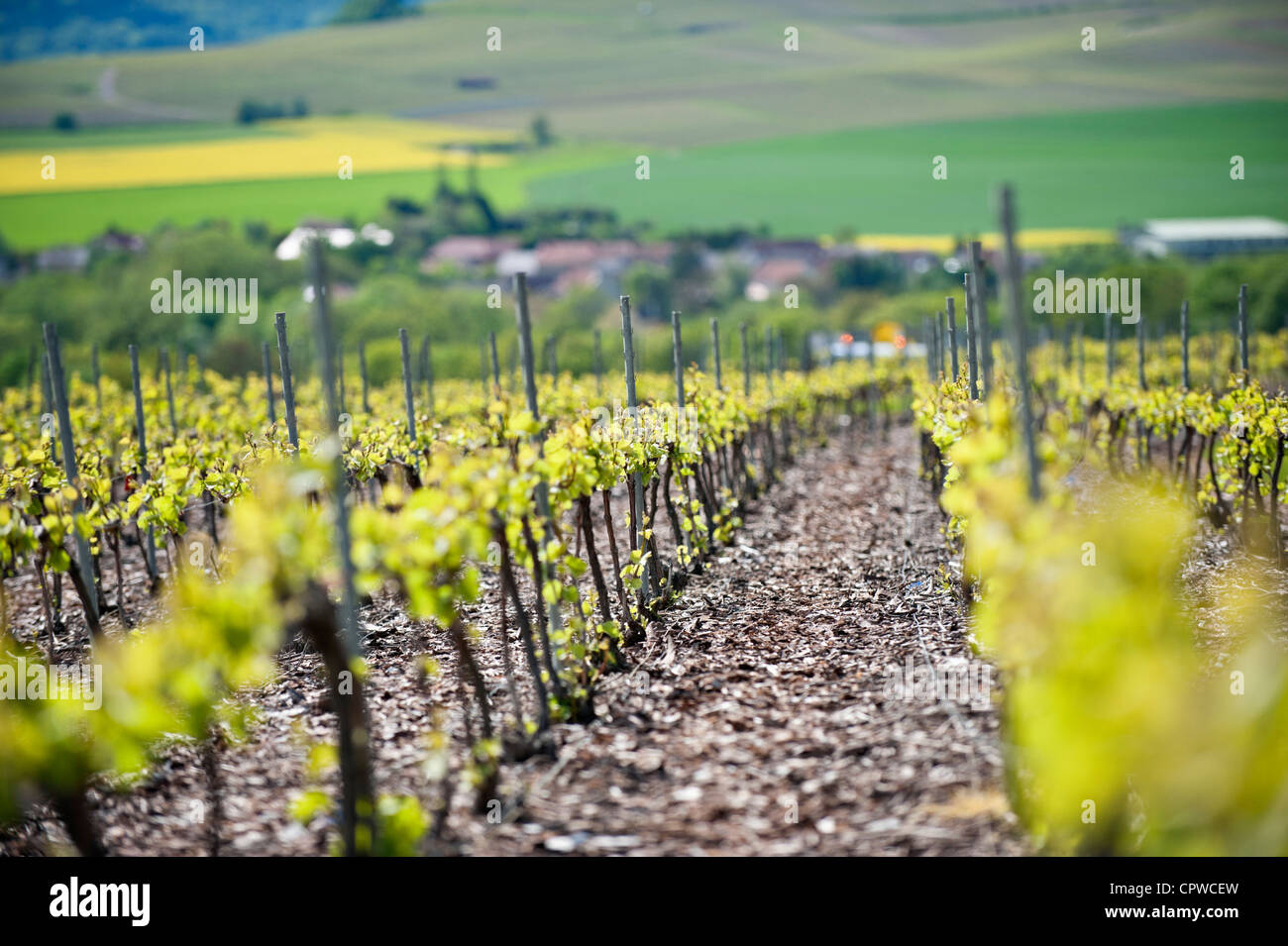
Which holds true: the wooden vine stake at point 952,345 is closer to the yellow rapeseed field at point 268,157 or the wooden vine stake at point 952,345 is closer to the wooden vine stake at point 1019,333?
the wooden vine stake at point 1019,333

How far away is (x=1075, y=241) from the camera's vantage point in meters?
92.9

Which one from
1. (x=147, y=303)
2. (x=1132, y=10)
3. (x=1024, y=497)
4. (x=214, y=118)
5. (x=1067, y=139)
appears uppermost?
(x=1132, y=10)

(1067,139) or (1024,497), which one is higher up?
(1067,139)

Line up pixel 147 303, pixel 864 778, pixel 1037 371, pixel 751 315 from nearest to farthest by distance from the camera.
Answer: pixel 864 778 → pixel 1037 371 → pixel 147 303 → pixel 751 315

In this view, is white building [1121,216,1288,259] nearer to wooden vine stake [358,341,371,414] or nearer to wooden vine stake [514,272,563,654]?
wooden vine stake [358,341,371,414]

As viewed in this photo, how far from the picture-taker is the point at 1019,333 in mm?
4719

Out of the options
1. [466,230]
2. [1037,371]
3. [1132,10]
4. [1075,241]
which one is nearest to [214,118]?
[466,230]

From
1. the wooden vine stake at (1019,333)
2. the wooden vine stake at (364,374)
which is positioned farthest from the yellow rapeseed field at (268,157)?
the wooden vine stake at (1019,333)

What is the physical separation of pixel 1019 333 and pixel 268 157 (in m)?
125

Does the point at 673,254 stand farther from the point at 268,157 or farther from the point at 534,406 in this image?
the point at 534,406

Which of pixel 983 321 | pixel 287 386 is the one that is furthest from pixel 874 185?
pixel 983 321
